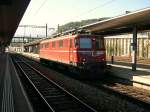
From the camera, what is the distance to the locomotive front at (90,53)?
19500 mm

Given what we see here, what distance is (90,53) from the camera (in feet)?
65.6

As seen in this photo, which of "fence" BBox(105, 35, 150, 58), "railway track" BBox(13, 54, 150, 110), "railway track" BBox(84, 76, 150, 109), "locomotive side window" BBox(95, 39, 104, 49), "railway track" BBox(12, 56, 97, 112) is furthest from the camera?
"fence" BBox(105, 35, 150, 58)

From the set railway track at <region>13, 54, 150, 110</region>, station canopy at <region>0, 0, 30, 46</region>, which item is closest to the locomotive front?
railway track at <region>13, 54, 150, 110</region>

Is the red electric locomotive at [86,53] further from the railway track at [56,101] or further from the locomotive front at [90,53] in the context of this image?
the railway track at [56,101]

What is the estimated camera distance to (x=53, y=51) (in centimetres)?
2769

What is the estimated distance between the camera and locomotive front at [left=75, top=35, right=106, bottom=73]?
19500 mm

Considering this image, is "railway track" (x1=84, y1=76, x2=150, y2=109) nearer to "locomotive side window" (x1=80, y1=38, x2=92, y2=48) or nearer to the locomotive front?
the locomotive front

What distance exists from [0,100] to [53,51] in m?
15.2

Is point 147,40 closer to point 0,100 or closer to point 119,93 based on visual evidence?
point 119,93

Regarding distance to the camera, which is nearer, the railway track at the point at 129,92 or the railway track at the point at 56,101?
the railway track at the point at 56,101

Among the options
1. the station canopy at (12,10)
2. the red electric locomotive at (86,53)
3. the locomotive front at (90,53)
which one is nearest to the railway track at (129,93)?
the locomotive front at (90,53)

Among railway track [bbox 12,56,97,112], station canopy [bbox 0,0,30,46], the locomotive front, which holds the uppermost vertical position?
station canopy [bbox 0,0,30,46]

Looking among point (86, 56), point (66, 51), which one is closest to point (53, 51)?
point (66, 51)

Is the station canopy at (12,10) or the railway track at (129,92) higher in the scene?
the station canopy at (12,10)
